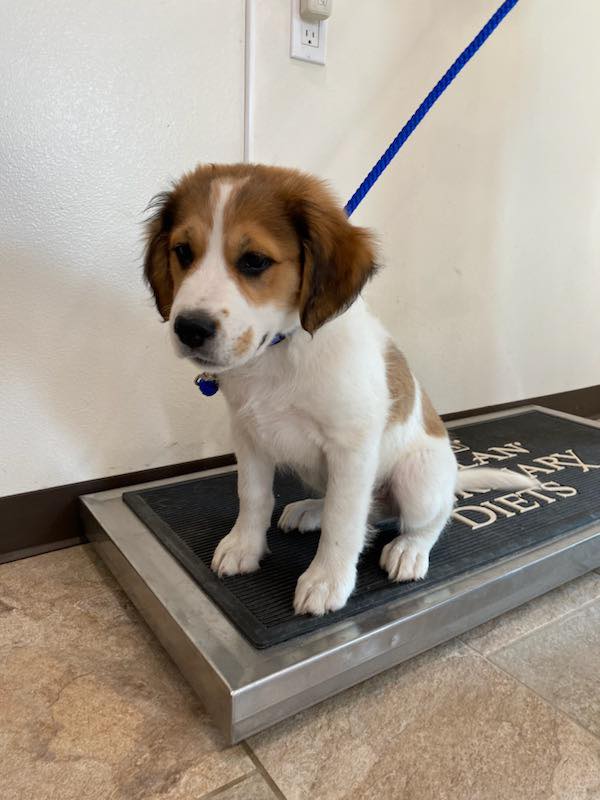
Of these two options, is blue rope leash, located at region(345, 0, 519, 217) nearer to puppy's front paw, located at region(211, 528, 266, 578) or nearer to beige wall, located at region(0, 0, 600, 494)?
beige wall, located at region(0, 0, 600, 494)

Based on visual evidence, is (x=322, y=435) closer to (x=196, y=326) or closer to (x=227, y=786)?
(x=196, y=326)

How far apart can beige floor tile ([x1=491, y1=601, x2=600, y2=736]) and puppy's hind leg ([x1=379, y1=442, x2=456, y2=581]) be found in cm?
27

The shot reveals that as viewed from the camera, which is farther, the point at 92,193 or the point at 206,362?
the point at 92,193

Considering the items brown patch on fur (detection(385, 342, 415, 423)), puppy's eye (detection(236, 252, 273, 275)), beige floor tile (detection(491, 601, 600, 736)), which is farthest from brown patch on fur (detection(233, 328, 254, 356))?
beige floor tile (detection(491, 601, 600, 736))

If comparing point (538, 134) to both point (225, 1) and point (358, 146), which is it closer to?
point (358, 146)

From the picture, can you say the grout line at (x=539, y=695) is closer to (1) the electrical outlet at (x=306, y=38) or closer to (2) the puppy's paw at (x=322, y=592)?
(2) the puppy's paw at (x=322, y=592)

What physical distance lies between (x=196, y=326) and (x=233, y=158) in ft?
3.65

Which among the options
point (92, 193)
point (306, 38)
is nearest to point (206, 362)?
point (92, 193)

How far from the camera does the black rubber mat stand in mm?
1220

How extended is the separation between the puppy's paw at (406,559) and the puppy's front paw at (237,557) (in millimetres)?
304

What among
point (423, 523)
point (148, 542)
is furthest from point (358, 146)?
point (148, 542)

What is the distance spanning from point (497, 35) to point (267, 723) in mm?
2556

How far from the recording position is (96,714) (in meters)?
1.09

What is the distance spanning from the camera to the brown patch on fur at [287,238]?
1.01 meters
